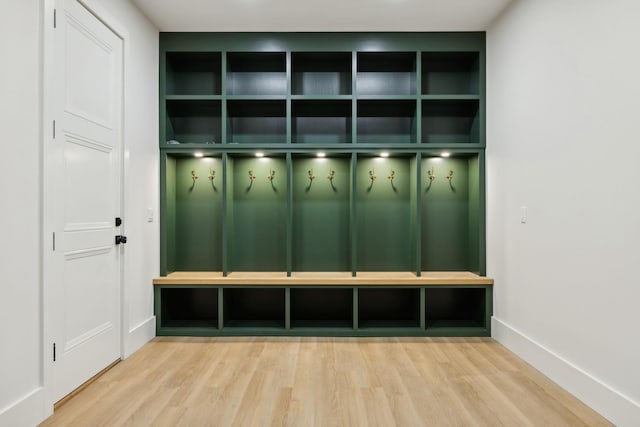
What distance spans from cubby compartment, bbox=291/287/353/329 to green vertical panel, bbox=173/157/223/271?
91cm

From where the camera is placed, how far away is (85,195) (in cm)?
248

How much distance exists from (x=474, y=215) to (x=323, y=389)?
7.57 feet

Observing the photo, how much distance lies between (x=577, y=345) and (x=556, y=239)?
0.68m

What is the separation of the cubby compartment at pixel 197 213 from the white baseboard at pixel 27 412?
1882 mm

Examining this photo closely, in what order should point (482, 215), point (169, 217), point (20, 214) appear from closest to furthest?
point (20, 214), point (482, 215), point (169, 217)

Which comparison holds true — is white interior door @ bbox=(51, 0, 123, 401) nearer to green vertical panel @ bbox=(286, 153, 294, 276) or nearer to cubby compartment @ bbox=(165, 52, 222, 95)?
cubby compartment @ bbox=(165, 52, 222, 95)

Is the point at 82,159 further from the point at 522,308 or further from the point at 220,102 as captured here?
the point at 522,308

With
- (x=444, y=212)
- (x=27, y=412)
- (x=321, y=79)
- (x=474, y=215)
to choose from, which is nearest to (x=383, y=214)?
(x=444, y=212)

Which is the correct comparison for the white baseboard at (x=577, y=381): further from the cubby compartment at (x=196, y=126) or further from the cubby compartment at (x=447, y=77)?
the cubby compartment at (x=196, y=126)

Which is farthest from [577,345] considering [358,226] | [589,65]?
[358,226]

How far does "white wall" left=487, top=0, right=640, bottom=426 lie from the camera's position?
6.40 ft

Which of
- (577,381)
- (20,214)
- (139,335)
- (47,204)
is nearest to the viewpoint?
(20,214)

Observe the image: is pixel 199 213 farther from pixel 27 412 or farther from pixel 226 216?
pixel 27 412

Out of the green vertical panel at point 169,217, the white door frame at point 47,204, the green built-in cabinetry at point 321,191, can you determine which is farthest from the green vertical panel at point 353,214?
the white door frame at point 47,204
